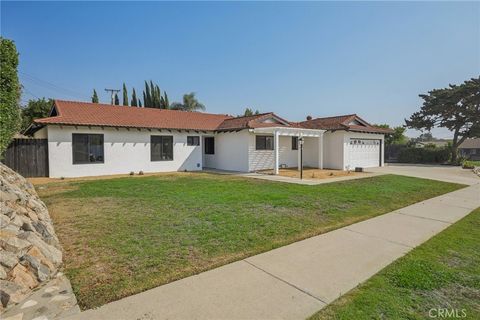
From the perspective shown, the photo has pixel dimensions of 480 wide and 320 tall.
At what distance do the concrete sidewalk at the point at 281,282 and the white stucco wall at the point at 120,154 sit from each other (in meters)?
13.4

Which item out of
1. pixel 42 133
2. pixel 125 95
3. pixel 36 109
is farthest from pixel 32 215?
pixel 125 95

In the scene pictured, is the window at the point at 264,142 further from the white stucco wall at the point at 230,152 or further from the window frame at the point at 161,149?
the window frame at the point at 161,149

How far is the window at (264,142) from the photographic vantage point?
17.3 m

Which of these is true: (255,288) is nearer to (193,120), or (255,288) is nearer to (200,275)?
(200,275)

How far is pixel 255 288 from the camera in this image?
3.12 m

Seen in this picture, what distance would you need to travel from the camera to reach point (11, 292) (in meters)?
2.81

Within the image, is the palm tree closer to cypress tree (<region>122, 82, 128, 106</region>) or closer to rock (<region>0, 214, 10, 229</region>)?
cypress tree (<region>122, 82, 128, 106</region>)

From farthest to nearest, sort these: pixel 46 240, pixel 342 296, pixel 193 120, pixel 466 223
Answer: pixel 193 120, pixel 466 223, pixel 46 240, pixel 342 296

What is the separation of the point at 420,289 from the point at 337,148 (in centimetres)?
1716

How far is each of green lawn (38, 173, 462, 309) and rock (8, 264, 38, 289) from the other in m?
0.39

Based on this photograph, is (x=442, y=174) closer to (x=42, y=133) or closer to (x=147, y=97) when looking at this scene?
(x=42, y=133)

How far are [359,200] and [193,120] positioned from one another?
1417 centimetres

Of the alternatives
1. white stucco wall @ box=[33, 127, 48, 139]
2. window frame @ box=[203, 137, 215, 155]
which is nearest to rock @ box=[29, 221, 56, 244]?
white stucco wall @ box=[33, 127, 48, 139]

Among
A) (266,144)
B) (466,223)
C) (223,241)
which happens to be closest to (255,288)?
(223,241)
